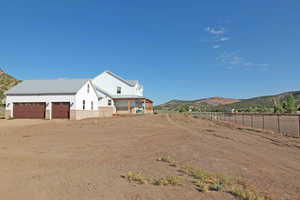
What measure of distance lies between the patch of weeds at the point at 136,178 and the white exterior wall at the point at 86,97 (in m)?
20.1

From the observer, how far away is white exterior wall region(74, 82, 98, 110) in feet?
78.1

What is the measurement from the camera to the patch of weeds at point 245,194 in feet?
11.9

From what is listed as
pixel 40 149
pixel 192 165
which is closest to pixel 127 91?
pixel 40 149

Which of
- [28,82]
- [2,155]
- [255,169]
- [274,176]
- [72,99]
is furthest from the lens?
[28,82]

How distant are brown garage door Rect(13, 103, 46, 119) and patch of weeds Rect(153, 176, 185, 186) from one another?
23492 millimetres

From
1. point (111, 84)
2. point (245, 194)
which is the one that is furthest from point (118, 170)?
point (111, 84)

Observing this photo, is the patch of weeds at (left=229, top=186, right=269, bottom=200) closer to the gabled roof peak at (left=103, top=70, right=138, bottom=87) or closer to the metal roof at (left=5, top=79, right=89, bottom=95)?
the metal roof at (left=5, top=79, right=89, bottom=95)

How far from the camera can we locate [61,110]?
23.4 meters

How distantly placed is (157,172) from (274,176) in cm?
319

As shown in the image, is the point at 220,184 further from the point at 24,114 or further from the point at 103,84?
the point at 103,84

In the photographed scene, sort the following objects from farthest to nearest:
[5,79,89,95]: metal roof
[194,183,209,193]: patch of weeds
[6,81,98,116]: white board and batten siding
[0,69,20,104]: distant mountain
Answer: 1. [0,69,20,104]: distant mountain
2. [5,79,89,95]: metal roof
3. [6,81,98,116]: white board and batten siding
4. [194,183,209,193]: patch of weeds

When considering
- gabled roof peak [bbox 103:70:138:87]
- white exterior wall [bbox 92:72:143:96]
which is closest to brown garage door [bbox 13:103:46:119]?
white exterior wall [bbox 92:72:143:96]

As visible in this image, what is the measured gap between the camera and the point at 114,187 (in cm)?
422

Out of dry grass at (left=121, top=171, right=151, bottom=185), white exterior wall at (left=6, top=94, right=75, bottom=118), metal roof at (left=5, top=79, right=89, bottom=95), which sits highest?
metal roof at (left=5, top=79, right=89, bottom=95)
